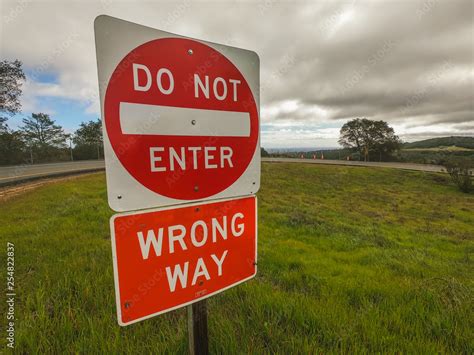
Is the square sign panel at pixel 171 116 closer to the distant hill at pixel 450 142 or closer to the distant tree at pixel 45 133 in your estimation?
the distant tree at pixel 45 133

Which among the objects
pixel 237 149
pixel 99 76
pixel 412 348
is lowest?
pixel 412 348

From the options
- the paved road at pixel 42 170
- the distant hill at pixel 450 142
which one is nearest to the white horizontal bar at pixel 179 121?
the paved road at pixel 42 170

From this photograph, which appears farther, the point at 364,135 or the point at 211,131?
the point at 364,135

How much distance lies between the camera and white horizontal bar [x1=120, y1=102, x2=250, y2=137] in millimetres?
1041

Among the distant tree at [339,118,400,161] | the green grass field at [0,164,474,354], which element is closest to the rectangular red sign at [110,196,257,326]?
the green grass field at [0,164,474,354]

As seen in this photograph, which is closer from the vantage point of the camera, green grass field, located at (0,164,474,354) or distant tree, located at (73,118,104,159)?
green grass field, located at (0,164,474,354)

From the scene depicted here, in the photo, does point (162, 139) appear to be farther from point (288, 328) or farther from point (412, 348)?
point (412, 348)

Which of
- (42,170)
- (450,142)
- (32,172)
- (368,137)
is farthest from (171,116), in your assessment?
(450,142)

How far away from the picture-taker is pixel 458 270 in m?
3.97

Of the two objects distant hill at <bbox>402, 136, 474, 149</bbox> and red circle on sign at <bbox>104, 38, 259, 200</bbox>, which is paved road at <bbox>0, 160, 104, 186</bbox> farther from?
distant hill at <bbox>402, 136, 474, 149</bbox>

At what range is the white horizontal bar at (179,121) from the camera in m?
1.04

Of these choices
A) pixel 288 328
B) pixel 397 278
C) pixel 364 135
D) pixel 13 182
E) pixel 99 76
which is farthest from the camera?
pixel 364 135

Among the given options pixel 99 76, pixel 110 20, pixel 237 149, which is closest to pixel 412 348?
pixel 237 149

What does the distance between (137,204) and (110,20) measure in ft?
2.64
